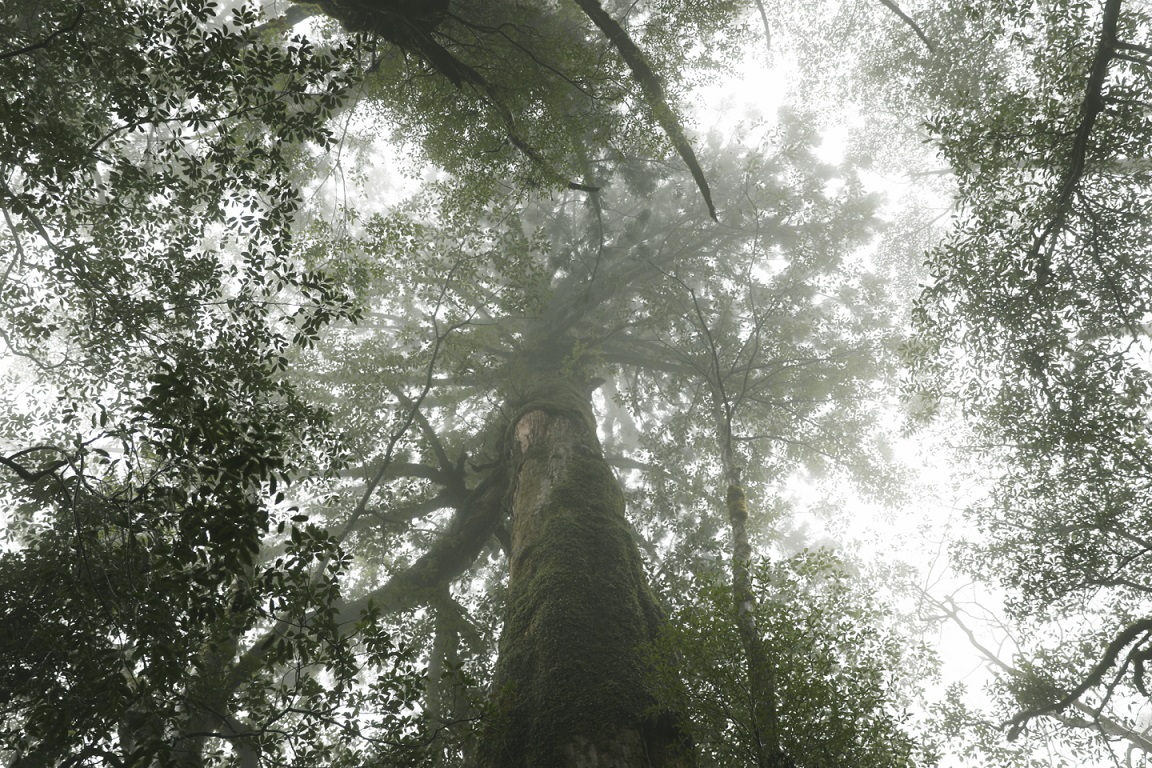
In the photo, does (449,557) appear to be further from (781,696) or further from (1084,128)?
(1084,128)

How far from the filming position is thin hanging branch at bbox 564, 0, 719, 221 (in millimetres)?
5953

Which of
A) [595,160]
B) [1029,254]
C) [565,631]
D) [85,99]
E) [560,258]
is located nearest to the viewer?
[85,99]

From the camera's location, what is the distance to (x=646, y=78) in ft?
21.9

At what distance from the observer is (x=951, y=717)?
8.09 metres

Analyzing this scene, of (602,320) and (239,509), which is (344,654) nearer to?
(239,509)

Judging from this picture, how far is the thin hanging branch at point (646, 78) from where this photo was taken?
595 cm

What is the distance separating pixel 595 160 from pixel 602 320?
382 cm

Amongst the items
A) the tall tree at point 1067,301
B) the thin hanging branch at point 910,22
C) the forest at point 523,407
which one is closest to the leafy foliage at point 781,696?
the forest at point 523,407

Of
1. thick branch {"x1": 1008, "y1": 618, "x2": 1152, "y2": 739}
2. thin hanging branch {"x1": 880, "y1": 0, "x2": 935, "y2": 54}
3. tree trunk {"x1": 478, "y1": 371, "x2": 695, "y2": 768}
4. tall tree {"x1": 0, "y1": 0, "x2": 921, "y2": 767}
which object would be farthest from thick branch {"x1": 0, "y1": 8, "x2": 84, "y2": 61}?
thick branch {"x1": 1008, "y1": 618, "x2": 1152, "y2": 739}

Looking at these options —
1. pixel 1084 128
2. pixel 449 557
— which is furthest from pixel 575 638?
pixel 1084 128

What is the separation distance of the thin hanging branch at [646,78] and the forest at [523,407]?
0.18 ft

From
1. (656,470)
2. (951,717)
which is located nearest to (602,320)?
(656,470)

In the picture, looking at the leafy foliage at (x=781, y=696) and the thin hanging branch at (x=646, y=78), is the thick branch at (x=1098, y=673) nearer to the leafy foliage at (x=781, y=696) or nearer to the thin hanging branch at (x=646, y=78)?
the leafy foliage at (x=781, y=696)

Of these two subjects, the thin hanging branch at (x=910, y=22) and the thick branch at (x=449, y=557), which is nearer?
the thin hanging branch at (x=910, y=22)
